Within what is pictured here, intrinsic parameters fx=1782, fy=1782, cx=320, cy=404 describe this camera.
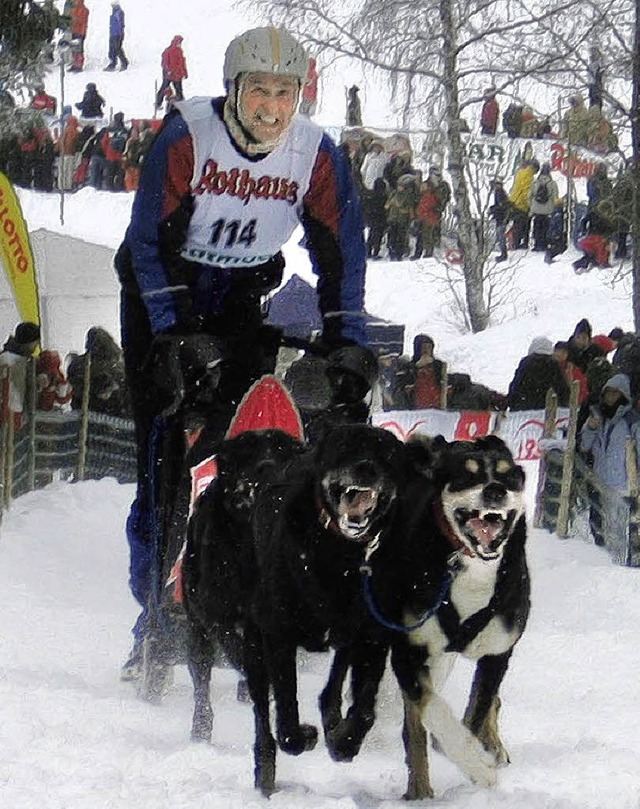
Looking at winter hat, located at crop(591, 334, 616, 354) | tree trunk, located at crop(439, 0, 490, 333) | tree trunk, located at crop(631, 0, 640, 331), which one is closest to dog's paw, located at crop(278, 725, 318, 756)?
winter hat, located at crop(591, 334, 616, 354)

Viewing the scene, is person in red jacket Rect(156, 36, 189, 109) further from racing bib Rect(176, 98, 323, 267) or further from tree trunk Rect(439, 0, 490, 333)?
racing bib Rect(176, 98, 323, 267)

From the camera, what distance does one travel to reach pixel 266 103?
4.71 meters

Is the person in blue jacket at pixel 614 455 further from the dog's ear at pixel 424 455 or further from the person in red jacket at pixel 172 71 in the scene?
the person in red jacket at pixel 172 71

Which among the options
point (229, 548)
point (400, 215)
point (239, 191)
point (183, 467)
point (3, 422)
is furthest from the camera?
point (400, 215)

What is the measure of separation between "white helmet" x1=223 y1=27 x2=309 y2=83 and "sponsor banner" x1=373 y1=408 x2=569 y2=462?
5911mm

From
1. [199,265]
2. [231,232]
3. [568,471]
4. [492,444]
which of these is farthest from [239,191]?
[568,471]

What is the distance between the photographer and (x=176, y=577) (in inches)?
198

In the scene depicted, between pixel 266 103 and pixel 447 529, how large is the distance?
1.38 m

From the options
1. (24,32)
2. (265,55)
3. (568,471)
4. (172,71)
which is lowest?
(568,471)

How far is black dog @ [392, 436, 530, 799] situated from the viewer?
388 cm

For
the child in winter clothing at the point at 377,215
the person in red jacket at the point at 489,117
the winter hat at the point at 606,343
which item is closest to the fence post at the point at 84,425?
the winter hat at the point at 606,343

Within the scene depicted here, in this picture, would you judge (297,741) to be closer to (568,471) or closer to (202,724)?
(202,724)

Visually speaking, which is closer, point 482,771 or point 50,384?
point 482,771

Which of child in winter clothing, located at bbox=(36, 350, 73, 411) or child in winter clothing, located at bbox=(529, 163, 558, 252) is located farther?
child in winter clothing, located at bbox=(529, 163, 558, 252)
